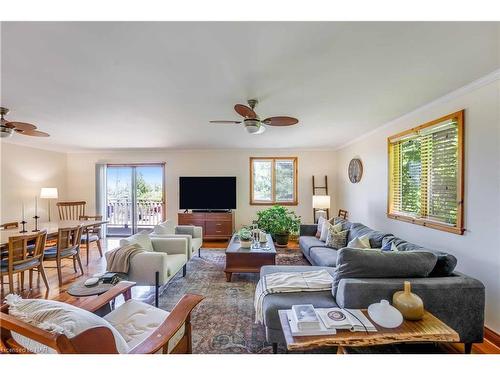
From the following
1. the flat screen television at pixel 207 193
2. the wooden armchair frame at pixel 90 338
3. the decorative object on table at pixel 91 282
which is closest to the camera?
the wooden armchair frame at pixel 90 338

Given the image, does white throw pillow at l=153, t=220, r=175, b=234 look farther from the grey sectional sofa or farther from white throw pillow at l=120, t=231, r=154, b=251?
the grey sectional sofa

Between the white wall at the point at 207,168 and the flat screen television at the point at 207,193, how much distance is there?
250 millimetres

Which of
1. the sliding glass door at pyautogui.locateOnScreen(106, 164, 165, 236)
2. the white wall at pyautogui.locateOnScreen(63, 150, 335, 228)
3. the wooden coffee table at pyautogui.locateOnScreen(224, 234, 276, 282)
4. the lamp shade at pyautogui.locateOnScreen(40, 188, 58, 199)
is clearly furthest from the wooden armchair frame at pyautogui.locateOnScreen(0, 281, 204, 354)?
the sliding glass door at pyautogui.locateOnScreen(106, 164, 165, 236)

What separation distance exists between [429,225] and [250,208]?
4095 millimetres

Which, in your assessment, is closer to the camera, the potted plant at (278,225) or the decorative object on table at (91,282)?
the decorative object on table at (91,282)

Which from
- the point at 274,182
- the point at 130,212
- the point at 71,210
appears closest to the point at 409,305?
the point at 274,182

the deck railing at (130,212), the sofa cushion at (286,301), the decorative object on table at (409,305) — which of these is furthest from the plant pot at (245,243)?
the deck railing at (130,212)

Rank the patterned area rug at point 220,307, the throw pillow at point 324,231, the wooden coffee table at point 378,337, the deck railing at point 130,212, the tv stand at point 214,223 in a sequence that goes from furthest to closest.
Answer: the deck railing at point 130,212
the tv stand at point 214,223
the throw pillow at point 324,231
the patterned area rug at point 220,307
the wooden coffee table at point 378,337

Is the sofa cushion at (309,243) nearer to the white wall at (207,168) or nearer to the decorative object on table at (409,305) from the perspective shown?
the white wall at (207,168)

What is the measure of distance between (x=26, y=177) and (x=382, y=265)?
6995mm

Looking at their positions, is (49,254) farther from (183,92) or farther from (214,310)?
(183,92)

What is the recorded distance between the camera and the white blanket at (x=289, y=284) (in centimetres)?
209
